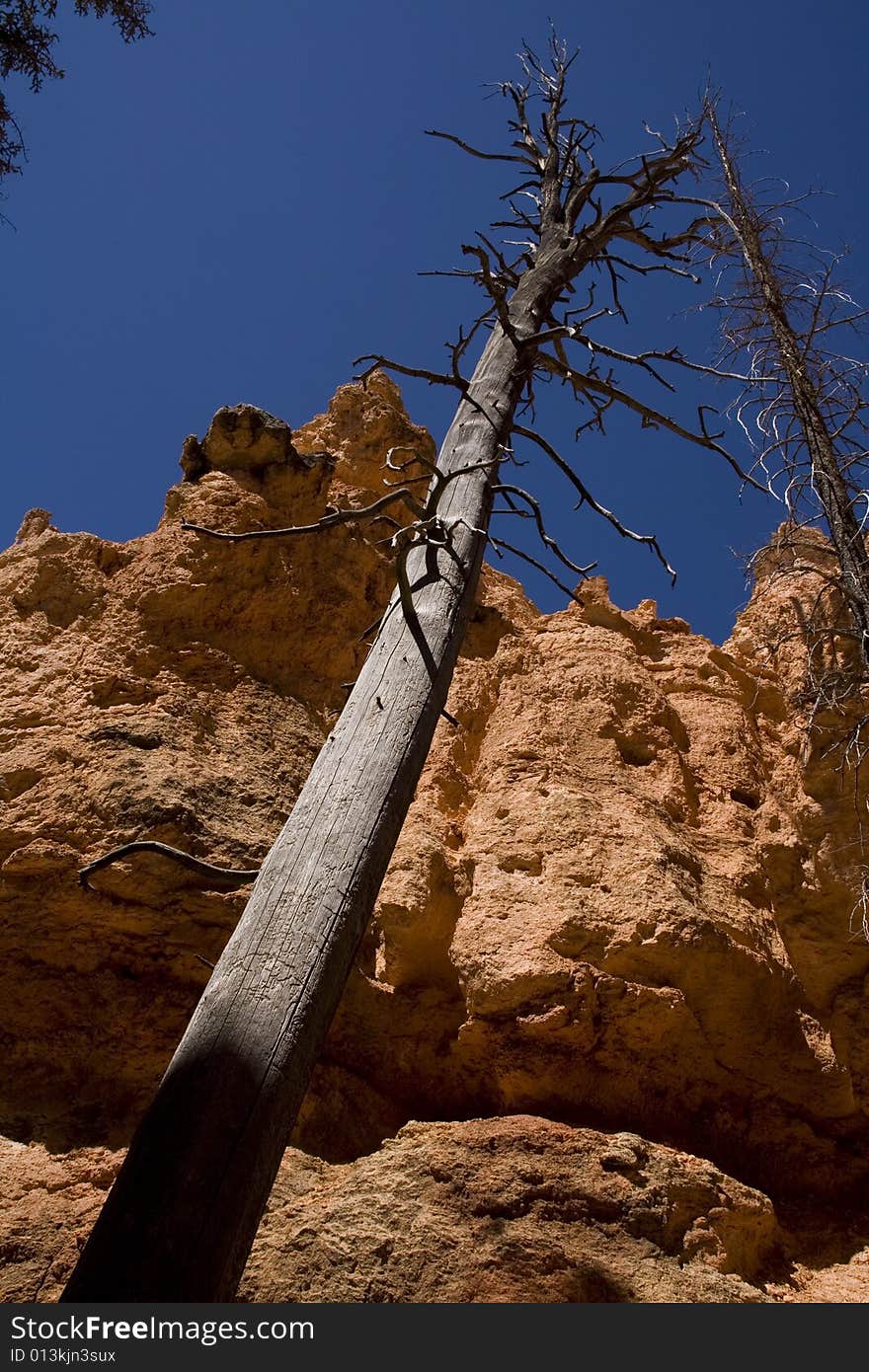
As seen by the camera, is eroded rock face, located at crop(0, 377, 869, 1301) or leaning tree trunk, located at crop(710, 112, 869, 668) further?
leaning tree trunk, located at crop(710, 112, 869, 668)

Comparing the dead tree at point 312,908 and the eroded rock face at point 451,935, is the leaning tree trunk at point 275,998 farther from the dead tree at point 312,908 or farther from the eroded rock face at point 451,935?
the eroded rock face at point 451,935

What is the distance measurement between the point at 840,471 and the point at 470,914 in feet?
13.3

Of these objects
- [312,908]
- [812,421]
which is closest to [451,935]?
[312,908]

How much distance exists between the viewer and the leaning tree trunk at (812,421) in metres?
6.46

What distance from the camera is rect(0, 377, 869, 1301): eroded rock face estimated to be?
468 cm

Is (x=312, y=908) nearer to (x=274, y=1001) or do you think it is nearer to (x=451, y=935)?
(x=274, y=1001)

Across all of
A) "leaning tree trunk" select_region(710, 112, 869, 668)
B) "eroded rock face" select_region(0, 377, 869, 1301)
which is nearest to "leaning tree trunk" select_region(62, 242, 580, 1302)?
"eroded rock face" select_region(0, 377, 869, 1301)

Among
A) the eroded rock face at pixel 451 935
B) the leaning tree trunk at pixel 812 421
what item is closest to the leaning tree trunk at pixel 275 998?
the eroded rock face at pixel 451 935

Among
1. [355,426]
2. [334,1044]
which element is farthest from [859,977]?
[355,426]

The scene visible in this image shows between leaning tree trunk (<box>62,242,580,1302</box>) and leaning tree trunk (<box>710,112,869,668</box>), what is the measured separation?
3389mm

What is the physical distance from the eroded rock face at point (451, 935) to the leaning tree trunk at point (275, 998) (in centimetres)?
219

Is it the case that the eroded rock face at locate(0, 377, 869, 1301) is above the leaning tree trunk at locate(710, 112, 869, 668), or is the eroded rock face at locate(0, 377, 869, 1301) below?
below

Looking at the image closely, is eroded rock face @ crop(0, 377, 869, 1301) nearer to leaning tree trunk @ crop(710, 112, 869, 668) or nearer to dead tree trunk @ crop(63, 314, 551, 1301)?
leaning tree trunk @ crop(710, 112, 869, 668)

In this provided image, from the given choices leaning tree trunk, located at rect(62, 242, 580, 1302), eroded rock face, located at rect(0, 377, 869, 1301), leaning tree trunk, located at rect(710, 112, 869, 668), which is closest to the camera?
leaning tree trunk, located at rect(62, 242, 580, 1302)
